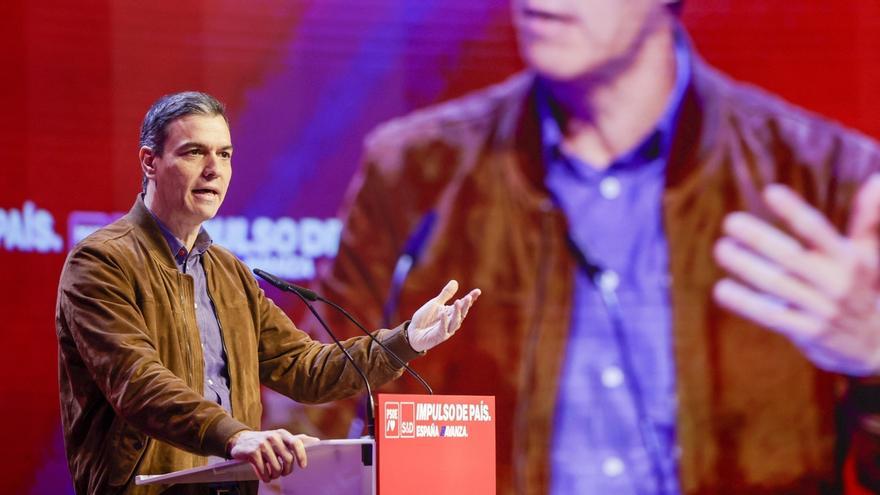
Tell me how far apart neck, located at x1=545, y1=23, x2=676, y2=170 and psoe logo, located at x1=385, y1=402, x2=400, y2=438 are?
274 cm

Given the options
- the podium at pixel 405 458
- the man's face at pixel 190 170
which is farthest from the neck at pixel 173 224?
the podium at pixel 405 458

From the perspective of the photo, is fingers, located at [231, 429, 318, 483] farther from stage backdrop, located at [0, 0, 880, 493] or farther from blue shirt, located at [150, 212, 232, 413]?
stage backdrop, located at [0, 0, 880, 493]

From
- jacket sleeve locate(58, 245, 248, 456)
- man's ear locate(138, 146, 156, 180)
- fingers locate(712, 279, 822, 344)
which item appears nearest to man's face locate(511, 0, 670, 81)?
fingers locate(712, 279, 822, 344)

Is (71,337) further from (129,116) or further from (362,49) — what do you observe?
(362,49)

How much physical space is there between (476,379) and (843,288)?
163 cm

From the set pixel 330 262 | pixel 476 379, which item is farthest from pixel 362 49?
pixel 476 379

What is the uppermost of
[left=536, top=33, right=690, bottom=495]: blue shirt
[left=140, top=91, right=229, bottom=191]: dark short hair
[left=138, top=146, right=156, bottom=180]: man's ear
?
[left=140, top=91, right=229, bottom=191]: dark short hair

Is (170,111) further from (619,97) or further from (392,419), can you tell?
(619,97)

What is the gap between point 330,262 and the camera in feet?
13.7

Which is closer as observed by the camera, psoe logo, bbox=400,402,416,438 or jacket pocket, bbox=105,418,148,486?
psoe logo, bbox=400,402,416,438

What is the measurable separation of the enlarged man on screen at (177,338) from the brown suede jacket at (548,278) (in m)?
1.68

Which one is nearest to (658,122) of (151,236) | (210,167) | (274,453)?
(210,167)

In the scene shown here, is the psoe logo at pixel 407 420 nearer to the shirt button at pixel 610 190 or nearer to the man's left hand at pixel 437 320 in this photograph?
the man's left hand at pixel 437 320

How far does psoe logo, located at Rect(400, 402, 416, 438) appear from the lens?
1.88m
